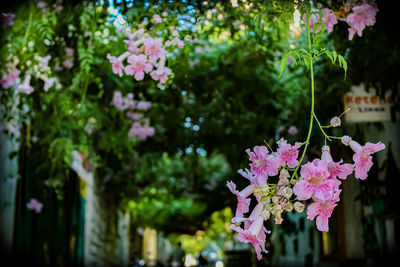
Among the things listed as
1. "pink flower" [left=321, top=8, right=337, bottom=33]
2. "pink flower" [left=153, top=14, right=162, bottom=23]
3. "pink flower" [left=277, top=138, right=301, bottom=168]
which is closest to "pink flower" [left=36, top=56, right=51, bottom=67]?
"pink flower" [left=153, top=14, right=162, bottom=23]

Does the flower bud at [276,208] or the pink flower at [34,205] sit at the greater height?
the pink flower at [34,205]

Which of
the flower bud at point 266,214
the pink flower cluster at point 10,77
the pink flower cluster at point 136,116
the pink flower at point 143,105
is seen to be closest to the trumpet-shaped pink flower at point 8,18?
the pink flower cluster at point 10,77

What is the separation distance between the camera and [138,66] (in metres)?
2.86

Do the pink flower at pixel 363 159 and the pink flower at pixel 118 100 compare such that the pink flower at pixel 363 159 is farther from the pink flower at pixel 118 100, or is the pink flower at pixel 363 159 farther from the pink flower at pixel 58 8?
the pink flower at pixel 118 100

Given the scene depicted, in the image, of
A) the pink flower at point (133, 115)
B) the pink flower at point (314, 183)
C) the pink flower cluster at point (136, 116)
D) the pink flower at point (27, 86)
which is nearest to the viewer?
the pink flower at point (314, 183)

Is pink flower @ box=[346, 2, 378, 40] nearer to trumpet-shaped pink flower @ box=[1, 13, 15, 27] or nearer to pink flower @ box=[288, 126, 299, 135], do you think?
trumpet-shaped pink flower @ box=[1, 13, 15, 27]

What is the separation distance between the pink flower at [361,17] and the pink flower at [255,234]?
4.04ft

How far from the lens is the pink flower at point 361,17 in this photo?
2555 mm

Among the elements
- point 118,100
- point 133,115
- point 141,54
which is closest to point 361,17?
point 141,54

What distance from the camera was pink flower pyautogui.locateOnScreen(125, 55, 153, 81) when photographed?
9.29ft

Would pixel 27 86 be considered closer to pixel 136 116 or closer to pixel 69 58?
pixel 69 58

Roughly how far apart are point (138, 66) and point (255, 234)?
142 centimetres

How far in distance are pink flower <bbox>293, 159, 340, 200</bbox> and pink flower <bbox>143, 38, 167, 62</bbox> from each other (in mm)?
1412

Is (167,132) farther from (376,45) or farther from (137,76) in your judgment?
(137,76)
